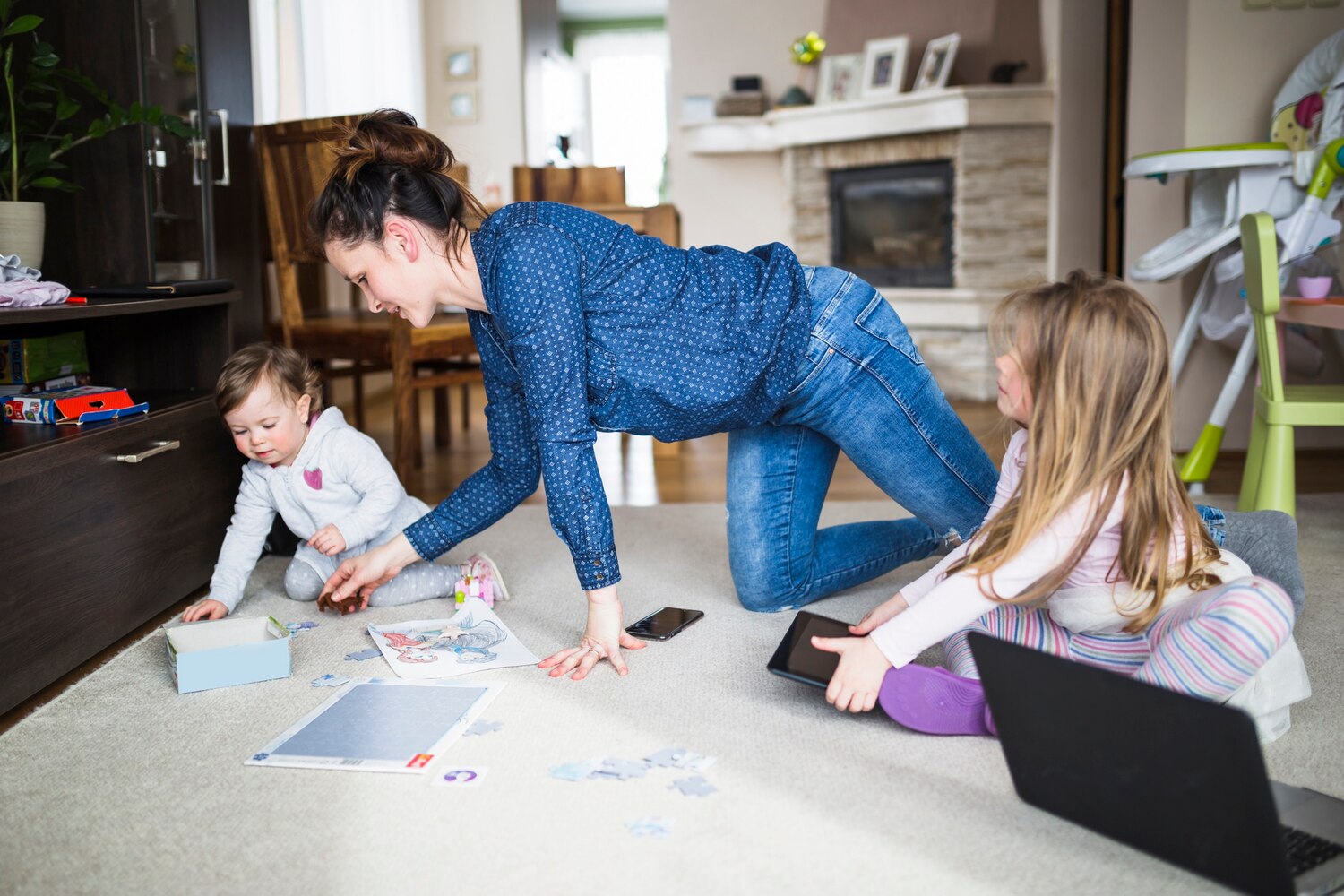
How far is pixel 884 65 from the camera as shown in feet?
17.5

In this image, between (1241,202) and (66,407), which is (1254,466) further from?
(66,407)

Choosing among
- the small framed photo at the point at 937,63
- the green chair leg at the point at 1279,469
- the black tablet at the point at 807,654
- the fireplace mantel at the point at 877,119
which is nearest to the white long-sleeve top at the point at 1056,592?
the black tablet at the point at 807,654

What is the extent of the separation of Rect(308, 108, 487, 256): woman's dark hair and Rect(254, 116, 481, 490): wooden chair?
1297 mm

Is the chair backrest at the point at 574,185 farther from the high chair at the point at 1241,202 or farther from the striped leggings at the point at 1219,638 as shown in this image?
the striped leggings at the point at 1219,638

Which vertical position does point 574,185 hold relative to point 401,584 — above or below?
above

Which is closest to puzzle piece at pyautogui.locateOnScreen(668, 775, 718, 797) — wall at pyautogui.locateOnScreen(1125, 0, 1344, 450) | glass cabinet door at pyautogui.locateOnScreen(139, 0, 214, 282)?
glass cabinet door at pyautogui.locateOnScreen(139, 0, 214, 282)

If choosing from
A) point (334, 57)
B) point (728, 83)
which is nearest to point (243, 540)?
point (334, 57)

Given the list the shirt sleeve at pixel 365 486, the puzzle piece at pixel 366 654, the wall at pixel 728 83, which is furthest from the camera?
the wall at pixel 728 83

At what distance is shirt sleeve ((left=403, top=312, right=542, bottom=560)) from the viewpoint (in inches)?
70.6

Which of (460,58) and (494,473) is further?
(460,58)

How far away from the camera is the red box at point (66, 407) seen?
189 cm

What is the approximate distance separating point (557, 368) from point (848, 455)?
59 centimetres

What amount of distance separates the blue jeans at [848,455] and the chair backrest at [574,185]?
93.5 inches

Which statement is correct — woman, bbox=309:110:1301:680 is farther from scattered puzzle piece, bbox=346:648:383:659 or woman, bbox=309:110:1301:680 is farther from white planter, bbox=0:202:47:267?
white planter, bbox=0:202:47:267
